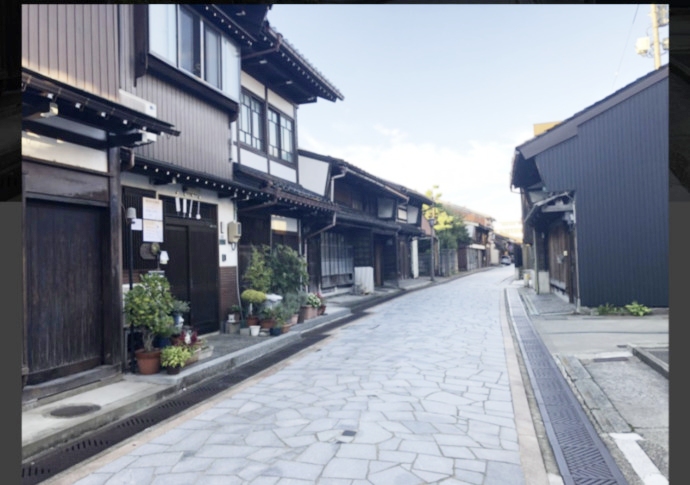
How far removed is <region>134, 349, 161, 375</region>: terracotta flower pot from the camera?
21.7ft

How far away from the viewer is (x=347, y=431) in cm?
474

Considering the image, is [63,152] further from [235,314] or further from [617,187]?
[617,187]

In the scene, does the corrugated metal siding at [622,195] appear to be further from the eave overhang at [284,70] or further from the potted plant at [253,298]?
the potted plant at [253,298]

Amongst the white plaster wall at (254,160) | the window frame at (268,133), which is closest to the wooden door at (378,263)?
the window frame at (268,133)

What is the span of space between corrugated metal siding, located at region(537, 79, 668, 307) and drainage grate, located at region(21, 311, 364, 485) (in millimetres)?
9168

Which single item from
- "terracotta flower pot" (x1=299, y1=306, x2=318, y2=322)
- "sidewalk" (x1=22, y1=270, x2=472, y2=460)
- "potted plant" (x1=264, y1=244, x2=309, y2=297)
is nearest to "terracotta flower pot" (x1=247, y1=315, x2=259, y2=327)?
"sidewalk" (x1=22, y1=270, x2=472, y2=460)

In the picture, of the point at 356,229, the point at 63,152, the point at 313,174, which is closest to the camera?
the point at 63,152

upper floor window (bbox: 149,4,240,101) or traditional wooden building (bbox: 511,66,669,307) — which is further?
traditional wooden building (bbox: 511,66,669,307)

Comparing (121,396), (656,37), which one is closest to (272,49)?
(121,396)

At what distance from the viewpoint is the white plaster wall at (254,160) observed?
40.1ft

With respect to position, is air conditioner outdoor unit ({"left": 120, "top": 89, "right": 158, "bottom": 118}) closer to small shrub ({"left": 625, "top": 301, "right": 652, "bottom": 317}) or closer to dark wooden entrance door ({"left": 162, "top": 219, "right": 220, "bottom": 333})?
dark wooden entrance door ({"left": 162, "top": 219, "right": 220, "bottom": 333})

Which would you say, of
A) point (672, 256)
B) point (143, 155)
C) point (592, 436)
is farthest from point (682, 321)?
point (143, 155)

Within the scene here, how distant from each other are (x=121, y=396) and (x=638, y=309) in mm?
12067

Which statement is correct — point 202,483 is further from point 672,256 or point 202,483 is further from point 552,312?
point 552,312
